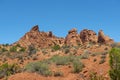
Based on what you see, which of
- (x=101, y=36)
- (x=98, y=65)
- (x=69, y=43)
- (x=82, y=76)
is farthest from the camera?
(x=69, y=43)

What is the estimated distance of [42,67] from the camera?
103 feet

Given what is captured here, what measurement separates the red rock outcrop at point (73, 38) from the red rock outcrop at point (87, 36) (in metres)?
1.09

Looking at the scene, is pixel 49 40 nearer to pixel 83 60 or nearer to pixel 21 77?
pixel 83 60

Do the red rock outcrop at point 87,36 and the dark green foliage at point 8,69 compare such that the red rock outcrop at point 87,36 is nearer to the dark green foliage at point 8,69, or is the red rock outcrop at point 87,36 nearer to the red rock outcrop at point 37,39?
the red rock outcrop at point 37,39

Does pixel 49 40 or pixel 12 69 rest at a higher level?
pixel 49 40

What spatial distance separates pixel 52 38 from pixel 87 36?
10924 mm

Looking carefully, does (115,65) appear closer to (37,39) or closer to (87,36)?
(87,36)

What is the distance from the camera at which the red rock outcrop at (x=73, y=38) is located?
6995 centimetres

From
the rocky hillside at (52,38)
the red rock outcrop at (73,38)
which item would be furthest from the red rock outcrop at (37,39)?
the red rock outcrop at (73,38)

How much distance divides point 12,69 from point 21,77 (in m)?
4.77

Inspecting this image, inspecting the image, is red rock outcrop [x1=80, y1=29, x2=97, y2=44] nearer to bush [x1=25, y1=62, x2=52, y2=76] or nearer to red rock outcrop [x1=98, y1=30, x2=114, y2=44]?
red rock outcrop [x1=98, y1=30, x2=114, y2=44]

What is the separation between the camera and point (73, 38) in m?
70.6

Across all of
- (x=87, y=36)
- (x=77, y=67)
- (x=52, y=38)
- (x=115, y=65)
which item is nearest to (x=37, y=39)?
(x=52, y=38)

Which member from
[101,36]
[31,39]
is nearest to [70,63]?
[101,36]
